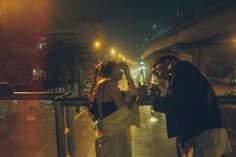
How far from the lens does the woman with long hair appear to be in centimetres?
328

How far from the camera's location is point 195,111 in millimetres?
3191

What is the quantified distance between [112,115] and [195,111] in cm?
72

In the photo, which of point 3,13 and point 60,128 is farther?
point 3,13

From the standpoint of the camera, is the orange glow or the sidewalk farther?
the orange glow

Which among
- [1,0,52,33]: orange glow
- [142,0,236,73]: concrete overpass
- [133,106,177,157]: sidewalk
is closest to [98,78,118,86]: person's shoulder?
[133,106,177,157]: sidewalk

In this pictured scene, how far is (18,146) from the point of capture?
10.3 metres

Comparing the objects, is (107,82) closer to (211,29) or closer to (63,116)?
(63,116)

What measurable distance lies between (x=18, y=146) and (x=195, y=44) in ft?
40.3

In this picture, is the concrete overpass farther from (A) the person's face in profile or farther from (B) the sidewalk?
(A) the person's face in profile

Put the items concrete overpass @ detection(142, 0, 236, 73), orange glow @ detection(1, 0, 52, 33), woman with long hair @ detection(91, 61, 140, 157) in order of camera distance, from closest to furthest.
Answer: woman with long hair @ detection(91, 61, 140, 157)
concrete overpass @ detection(142, 0, 236, 73)
orange glow @ detection(1, 0, 52, 33)

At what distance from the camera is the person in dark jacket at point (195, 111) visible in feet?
10.4

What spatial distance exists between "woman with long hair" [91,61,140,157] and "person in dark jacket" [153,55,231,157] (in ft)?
0.98

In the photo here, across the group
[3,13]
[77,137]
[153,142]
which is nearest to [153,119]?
[77,137]

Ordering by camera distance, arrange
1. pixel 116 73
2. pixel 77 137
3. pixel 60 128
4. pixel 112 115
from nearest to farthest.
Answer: pixel 60 128, pixel 112 115, pixel 116 73, pixel 77 137
